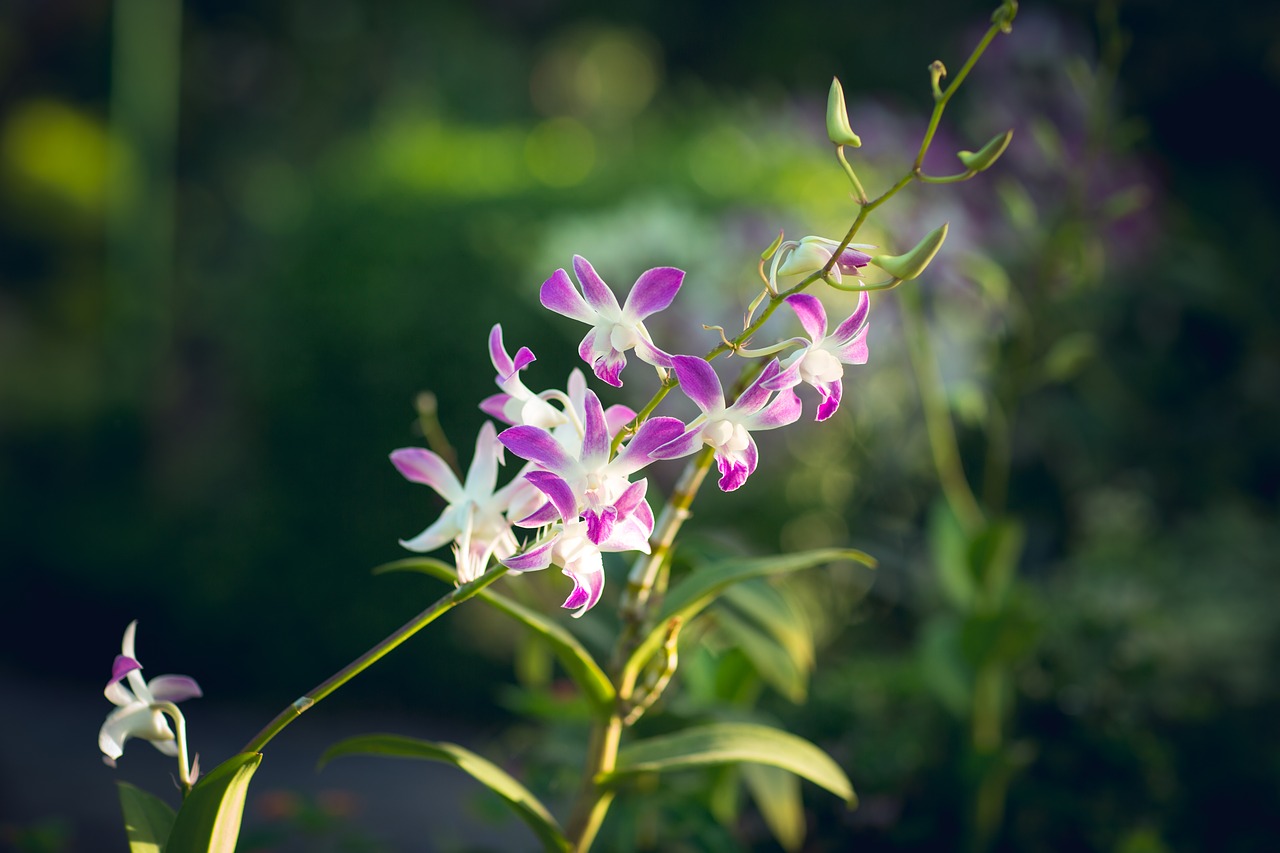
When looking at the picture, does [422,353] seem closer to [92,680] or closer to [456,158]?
[456,158]

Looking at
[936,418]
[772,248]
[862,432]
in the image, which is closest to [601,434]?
[772,248]

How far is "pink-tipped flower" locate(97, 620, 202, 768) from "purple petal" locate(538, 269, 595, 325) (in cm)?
42

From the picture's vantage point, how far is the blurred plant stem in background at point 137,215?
5.64 meters

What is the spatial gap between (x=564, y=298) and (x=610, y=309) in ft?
0.13

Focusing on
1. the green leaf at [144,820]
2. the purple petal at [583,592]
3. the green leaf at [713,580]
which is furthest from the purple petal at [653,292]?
the green leaf at [144,820]

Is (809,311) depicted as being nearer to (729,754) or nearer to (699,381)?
(699,381)

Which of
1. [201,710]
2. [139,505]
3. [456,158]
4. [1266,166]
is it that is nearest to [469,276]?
[456,158]

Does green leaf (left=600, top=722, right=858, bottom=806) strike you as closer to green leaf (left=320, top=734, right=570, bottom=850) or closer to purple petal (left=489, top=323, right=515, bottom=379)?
green leaf (left=320, top=734, right=570, bottom=850)

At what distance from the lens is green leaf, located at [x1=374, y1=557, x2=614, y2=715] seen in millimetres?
1079

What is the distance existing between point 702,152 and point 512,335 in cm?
107

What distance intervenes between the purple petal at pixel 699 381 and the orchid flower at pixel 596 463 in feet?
0.10

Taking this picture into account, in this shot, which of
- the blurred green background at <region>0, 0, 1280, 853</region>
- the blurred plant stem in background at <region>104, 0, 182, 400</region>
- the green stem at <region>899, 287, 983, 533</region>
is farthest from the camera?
the blurred plant stem in background at <region>104, 0, 182, 400</region>

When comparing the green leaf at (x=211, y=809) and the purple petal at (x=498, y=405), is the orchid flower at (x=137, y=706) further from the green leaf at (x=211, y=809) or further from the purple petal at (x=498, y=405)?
the purple petal at (x=498, y=405)

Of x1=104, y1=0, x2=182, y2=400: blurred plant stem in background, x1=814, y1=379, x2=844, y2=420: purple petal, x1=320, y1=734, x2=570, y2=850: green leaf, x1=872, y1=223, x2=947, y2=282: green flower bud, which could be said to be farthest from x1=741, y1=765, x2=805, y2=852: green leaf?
x1=104, y1=0, x2=182, y2=400: blurred plant stem in background
